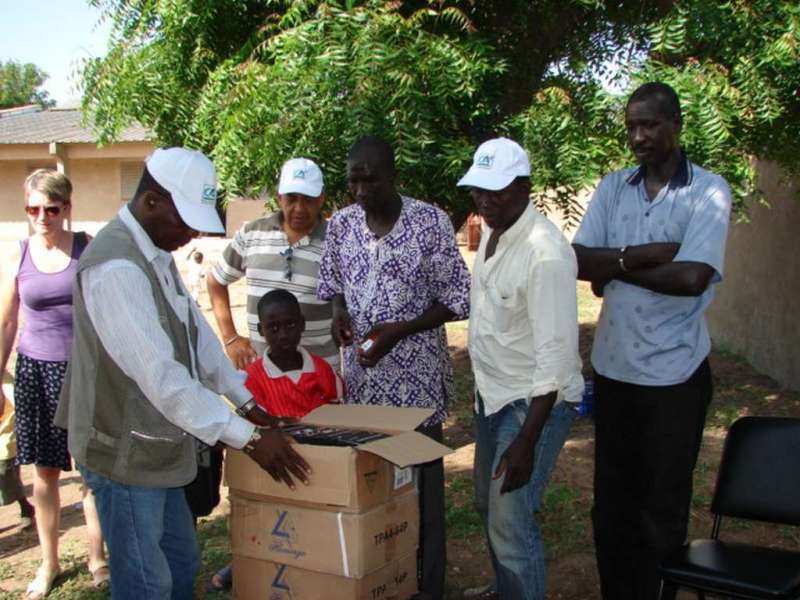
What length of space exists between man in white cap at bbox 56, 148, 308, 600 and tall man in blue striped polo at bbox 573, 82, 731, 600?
1445mm

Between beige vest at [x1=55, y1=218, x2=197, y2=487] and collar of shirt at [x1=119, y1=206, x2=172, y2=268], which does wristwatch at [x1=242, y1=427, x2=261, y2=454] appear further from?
collar of shirt at [x1=119, y1=206, x2=172, y2=268]

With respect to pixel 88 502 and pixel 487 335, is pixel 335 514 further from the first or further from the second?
pixel 88 502

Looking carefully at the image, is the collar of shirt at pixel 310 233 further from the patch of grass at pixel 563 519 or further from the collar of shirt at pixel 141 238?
the patch of grass at pixel 563 519

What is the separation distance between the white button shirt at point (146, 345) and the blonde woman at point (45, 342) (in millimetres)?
1711

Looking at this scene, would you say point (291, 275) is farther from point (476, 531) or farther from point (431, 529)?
point (476, 531)

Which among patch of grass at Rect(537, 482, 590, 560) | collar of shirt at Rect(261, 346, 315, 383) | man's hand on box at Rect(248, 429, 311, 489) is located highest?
collar of shirt at Rect(261, 346, 315, 383)

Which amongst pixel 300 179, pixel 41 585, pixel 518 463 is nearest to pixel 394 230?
pixel 300 179

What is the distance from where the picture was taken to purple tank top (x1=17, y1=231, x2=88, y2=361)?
4.20 metres

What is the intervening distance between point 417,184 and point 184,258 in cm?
1289

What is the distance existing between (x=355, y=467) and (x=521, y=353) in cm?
72

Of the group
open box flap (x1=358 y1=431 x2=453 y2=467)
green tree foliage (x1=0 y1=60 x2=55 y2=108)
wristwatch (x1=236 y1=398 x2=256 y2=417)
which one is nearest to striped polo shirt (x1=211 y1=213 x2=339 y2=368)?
wristwatch (x1=236 y1=398 x2=256 y2=417)

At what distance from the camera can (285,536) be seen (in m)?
3.13

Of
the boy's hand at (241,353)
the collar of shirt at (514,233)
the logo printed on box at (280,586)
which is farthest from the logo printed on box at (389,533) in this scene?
the boy's hand at (241,353)

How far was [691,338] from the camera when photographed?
3.30 metres
